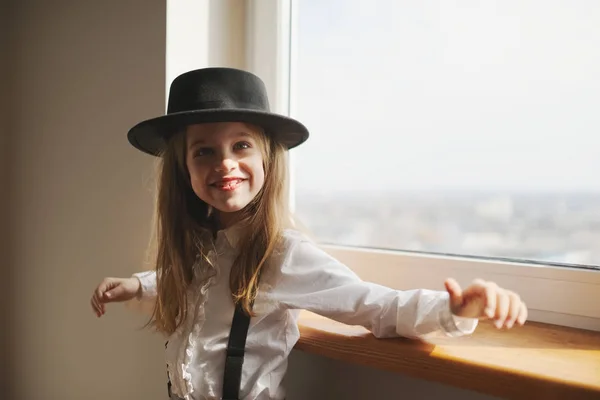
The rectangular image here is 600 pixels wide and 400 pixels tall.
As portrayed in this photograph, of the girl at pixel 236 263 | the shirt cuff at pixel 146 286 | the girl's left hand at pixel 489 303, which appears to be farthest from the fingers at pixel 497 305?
the shirt cuff at pixel 146 286

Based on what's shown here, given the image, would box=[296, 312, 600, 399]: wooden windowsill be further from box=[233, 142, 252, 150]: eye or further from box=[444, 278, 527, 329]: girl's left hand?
box=[233, 142, 252, 150]: eye

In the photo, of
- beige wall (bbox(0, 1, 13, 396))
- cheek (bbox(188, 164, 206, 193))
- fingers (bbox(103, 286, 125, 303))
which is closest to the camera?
cheek (bbox(188, 164, 206, 193))

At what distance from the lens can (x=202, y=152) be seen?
2.74 ft

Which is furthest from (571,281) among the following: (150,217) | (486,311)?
(150,217)

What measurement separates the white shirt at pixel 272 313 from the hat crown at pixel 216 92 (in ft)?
0.77

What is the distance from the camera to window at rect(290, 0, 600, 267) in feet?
2.54

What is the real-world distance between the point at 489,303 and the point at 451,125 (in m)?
0.43

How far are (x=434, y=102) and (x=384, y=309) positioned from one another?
1.41 ft

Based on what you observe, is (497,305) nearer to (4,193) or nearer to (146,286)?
(146,286)

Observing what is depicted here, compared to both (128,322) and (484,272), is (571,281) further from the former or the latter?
(128,322)

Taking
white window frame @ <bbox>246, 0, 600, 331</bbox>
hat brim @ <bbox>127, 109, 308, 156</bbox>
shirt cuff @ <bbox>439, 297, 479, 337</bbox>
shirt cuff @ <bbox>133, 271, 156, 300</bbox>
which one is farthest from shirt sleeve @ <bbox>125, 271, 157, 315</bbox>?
shirt cuff @ <bbox>439, 297, 479, 337</bbox>

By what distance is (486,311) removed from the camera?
1.83 feet

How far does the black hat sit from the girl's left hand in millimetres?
397

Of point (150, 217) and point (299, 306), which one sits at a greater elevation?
point (150, 217)
